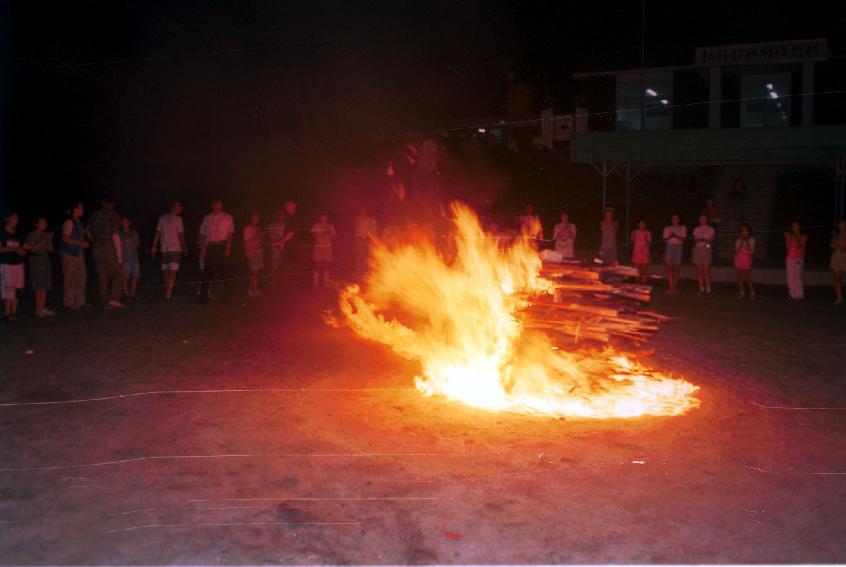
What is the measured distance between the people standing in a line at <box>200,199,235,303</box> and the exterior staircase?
14.9 metres

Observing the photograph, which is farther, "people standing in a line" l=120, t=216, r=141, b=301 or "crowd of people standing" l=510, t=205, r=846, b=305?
"crowd of people standing" l=510, t=205, r=846, b=305

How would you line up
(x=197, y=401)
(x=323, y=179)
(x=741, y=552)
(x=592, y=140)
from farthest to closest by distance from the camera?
(x=323, y=179)
(x=592, y=140)
(x=197, y=401)
(x=741, y=552)

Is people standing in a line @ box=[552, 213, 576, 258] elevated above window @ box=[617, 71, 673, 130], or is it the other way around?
window @ box=[617, 71, 673, 130]

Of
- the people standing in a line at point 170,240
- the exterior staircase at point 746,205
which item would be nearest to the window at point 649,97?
the exterior staircase at point 746,205

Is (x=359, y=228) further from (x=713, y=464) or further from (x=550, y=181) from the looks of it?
(x=550, y=181)

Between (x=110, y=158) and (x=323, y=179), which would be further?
(x=323, y=179)

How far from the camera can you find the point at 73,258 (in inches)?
478

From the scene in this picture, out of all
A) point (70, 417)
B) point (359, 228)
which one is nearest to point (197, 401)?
point (70, 417)

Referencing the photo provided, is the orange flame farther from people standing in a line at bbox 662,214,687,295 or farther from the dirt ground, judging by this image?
people standing in a line at bbox 662,214,687,295

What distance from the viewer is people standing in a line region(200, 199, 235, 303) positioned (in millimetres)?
13117

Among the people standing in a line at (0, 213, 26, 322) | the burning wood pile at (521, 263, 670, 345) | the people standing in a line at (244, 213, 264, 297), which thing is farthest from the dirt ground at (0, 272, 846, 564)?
the people standing in a line at (244, 213, 264, 297)

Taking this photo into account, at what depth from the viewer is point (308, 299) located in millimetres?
13844

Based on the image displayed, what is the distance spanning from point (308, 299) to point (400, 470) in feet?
29.4

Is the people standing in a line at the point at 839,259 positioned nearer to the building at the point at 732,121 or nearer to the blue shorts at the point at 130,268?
the building at the point at 732,121
